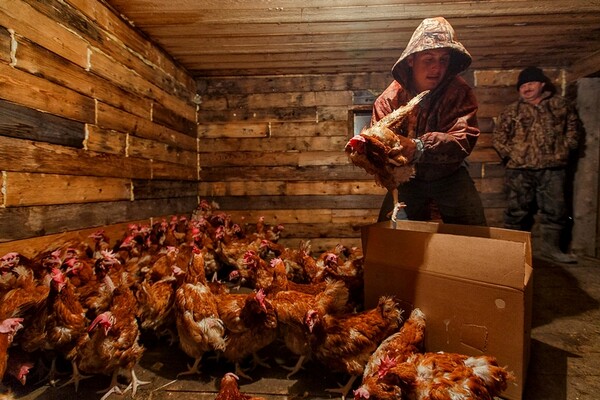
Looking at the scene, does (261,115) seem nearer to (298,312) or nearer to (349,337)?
(298,312)

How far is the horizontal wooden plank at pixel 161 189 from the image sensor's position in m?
3.76

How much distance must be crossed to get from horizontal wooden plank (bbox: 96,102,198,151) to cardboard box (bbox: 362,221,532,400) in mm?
3250

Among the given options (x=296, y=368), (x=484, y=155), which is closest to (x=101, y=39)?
(x=296, y=368)

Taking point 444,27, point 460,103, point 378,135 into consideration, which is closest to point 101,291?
point 378,135

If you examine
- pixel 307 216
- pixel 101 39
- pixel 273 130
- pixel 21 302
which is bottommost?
pixel 21 302

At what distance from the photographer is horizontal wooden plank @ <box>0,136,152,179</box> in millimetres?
2197

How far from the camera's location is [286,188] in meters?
5.48

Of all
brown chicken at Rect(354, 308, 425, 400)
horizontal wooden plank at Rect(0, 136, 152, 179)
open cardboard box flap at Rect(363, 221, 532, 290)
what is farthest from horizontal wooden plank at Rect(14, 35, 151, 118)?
brown chicken at Rect(354, 308, 425, 400)

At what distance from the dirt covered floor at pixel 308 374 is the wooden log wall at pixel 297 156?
308 cm

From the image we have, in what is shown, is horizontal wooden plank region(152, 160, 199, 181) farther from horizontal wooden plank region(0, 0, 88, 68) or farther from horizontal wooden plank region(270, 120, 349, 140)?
horizontal wooden plank region(270, 120, 349, 140)

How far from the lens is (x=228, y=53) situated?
449 centimetres

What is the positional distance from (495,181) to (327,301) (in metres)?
4.80

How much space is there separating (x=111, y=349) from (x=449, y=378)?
6.82 ft

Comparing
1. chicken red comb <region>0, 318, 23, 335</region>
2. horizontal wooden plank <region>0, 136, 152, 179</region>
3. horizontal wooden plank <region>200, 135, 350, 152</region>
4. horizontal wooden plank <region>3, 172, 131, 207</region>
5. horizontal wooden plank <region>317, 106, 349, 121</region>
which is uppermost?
horizontal wooden plank <region>317, 106, 349, 121</region>
